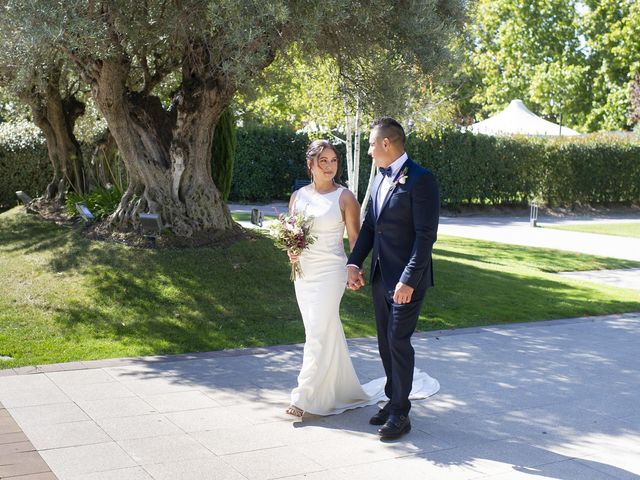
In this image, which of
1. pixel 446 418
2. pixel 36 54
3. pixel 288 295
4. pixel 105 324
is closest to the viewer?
pixel 446 418

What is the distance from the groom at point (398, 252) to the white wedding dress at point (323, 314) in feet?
0.85

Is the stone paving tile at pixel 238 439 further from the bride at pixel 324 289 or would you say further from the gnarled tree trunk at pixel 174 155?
the gnarled tree trunk at pixel 174 155

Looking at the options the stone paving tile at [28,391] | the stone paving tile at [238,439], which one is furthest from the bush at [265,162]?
the stone paving tile at [238,439]

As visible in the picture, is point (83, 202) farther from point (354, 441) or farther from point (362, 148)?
point (362, 148)

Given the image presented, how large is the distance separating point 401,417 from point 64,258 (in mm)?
6136

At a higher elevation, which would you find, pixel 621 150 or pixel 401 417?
pixel 621 150

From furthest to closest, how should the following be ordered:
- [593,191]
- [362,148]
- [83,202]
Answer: [593,191] < [362,148] < [83,202]

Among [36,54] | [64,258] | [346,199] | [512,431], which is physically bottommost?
[512,431]

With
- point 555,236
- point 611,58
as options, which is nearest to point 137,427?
point 555,236

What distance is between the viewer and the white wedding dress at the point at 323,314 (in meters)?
5.75

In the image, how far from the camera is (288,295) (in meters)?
9.68

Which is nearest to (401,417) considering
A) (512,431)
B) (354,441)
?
(354,441)

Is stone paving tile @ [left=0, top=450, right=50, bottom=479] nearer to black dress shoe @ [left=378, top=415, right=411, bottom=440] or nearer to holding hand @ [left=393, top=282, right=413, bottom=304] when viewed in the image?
black dress shoe @ [left=378, top=415, right=411, bottom=440]

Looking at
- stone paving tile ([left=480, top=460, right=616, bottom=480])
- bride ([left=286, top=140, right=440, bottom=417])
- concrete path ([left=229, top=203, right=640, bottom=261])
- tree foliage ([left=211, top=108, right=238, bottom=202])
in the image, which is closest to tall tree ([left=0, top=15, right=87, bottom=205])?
tree foliage ([left=211, top=108, right=238, bottom=202])
